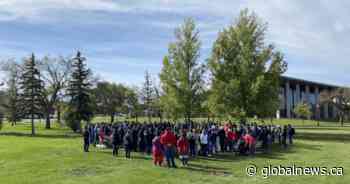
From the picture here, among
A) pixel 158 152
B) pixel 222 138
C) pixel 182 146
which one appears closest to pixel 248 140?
pixel 222 138

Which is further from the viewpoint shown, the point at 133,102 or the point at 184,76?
the point at 133,102

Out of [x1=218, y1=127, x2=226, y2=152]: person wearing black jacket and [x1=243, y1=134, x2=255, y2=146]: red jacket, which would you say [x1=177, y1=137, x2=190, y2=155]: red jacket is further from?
[x1=243, y1=134, x2=255, y2=146]: red jacket

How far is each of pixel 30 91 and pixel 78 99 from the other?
264 inches

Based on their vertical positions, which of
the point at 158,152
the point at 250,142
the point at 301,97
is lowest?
the point at 158,152

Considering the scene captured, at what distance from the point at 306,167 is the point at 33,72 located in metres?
43.7

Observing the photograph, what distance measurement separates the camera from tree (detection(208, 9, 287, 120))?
42.0 metres

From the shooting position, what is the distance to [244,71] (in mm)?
42344

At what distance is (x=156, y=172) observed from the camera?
57.8 feet

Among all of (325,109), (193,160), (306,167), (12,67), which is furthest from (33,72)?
(325,109)

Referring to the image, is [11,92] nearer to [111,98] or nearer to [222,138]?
[111,98]

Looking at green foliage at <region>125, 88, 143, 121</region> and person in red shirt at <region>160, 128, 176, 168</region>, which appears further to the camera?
green foliage at <region>125, 88, 143, 121</region>

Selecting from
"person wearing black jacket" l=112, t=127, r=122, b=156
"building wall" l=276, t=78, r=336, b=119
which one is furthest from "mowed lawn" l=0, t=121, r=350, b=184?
"building wall" l=276, t=78, r=336, b=119

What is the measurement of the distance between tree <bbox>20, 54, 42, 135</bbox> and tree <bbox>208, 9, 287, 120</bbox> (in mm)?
24517

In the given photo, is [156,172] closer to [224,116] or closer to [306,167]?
[306,167]
